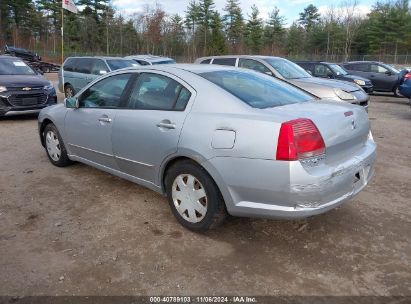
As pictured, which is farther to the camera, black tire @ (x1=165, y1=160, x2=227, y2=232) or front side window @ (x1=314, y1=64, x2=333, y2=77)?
front side window @ (x1=314, y1=64, x2=333, y2=77)

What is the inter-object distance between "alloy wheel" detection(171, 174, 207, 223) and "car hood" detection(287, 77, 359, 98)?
5376mm

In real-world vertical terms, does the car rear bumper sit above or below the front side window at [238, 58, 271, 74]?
below

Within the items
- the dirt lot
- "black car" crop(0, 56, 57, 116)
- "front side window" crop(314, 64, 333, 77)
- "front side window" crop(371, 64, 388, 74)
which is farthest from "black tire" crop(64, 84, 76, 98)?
"front side window" crop(371, 64, 388, 74)

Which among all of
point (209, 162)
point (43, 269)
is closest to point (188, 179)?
point (209, 162)

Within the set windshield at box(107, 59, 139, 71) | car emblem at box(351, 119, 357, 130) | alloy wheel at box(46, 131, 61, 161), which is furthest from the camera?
windshield at box(107, 59, 139, 71)

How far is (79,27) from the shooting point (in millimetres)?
57125

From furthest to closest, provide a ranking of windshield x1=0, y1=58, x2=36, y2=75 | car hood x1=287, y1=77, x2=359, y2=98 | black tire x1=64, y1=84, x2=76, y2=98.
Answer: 1. black tire x1=64, y1=84, x2=76, y2=98
2. windshield x1=0, y1=58, x2=36, y2=75
3. car hood x1=287, y1=77, x2=359, y2=98

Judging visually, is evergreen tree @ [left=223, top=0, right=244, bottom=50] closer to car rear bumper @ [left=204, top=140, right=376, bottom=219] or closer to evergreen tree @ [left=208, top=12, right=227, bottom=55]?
evergreen tree @ [left=208, top=12, right=227, bottom=55]

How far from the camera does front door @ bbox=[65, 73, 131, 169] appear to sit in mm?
4516

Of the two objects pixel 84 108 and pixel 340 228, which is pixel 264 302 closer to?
pixel 340 228

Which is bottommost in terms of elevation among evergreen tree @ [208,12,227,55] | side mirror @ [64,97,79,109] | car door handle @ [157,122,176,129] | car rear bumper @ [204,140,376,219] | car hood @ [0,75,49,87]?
car rear bumper @ [204,140,376,219]

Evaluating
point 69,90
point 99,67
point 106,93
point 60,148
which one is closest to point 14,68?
point 99,67

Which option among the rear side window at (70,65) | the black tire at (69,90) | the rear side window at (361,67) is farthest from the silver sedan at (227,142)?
the rear side window at (361,67)

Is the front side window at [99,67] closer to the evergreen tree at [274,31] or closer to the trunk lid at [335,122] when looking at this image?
the trunk lid at [335,122]
